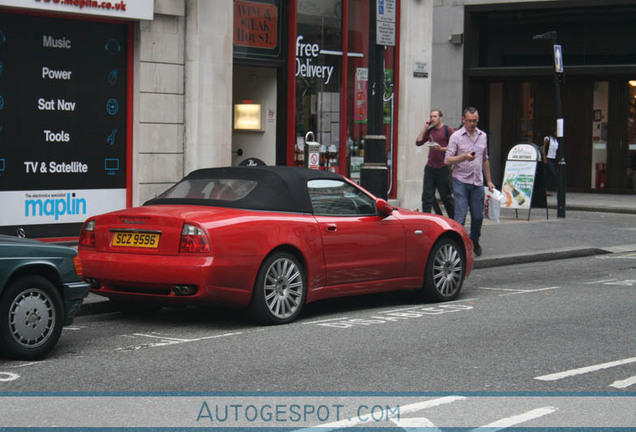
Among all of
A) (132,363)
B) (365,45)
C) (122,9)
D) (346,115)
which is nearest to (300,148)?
(346,115)

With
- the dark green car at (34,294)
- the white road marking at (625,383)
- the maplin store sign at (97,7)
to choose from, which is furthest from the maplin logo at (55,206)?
the white road marking at (625,383)

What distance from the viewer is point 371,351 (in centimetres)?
782

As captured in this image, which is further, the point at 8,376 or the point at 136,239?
the point at 136,239

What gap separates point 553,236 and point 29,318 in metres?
11.8

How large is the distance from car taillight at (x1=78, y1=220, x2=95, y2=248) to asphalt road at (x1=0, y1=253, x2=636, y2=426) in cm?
73

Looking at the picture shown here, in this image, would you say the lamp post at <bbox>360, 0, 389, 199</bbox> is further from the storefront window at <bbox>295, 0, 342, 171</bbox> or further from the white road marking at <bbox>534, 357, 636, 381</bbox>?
the white road marking at <bbox>534, 357, 636, 381</bbox>

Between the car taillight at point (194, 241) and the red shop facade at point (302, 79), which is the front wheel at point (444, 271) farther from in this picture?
the red shop facade at point (302, 79)

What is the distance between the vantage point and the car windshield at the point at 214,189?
31.0ft

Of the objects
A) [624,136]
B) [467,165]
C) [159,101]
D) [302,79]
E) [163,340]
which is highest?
[302,79]

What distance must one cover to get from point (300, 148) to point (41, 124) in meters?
4.95

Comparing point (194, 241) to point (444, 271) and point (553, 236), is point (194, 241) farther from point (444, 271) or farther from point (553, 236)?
point (553, 236)

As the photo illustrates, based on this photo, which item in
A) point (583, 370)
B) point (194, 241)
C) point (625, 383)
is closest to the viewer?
point (625, 383)

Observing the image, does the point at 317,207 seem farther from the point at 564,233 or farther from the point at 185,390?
the point at 564,233

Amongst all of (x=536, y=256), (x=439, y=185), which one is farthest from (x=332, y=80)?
(x=536, y=256)
